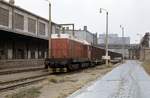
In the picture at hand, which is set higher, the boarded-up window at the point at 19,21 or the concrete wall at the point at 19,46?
the boarded-up window at the point at 19,21

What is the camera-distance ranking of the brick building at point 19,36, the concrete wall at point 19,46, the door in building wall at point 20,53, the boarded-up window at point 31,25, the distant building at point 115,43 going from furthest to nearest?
the distant building at point 115,43 → the boarded-up window at point 31,25 → the door in building wall at point 20,53 → the brick building at point 19,36 → the concrete wall at point 19,46

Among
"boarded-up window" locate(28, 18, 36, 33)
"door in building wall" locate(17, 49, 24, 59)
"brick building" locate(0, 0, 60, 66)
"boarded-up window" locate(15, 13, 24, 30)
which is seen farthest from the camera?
"boarded-up window" locate(28, 18, 36, 33)

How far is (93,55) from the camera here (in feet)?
181

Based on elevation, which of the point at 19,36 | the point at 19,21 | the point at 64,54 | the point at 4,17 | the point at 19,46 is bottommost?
the point at 64,54

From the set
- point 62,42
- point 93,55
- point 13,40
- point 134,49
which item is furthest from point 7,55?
point 134,49


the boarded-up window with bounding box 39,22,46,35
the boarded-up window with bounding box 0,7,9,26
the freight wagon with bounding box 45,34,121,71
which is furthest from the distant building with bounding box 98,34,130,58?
the freight wagon with bounding box 45,34,121,71

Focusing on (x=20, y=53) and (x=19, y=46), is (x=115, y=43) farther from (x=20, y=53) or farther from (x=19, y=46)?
(x=19, y=46)

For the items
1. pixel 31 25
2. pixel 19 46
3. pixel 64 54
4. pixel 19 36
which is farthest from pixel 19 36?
pixel 31 25

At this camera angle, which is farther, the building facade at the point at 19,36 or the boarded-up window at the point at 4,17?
the boarded-up window at the point at 4,17

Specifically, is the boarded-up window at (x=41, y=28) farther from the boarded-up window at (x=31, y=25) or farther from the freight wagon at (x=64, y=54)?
the freight wagon at (x=64, y=54)

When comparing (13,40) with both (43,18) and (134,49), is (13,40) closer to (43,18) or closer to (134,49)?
(43,18)

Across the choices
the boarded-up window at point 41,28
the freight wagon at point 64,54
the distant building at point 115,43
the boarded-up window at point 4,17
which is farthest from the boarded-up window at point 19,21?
the distant building at point 115,43

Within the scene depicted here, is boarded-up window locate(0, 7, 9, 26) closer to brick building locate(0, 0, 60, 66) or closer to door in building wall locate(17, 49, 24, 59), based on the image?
brick building locate(0, 0, 60, 66)

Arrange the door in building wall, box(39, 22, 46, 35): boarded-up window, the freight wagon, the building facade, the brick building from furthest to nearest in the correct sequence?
box(39, 22, 46, 35): boarded-up window → the door in building wall → the building facade → the brick building → the freight wagon
